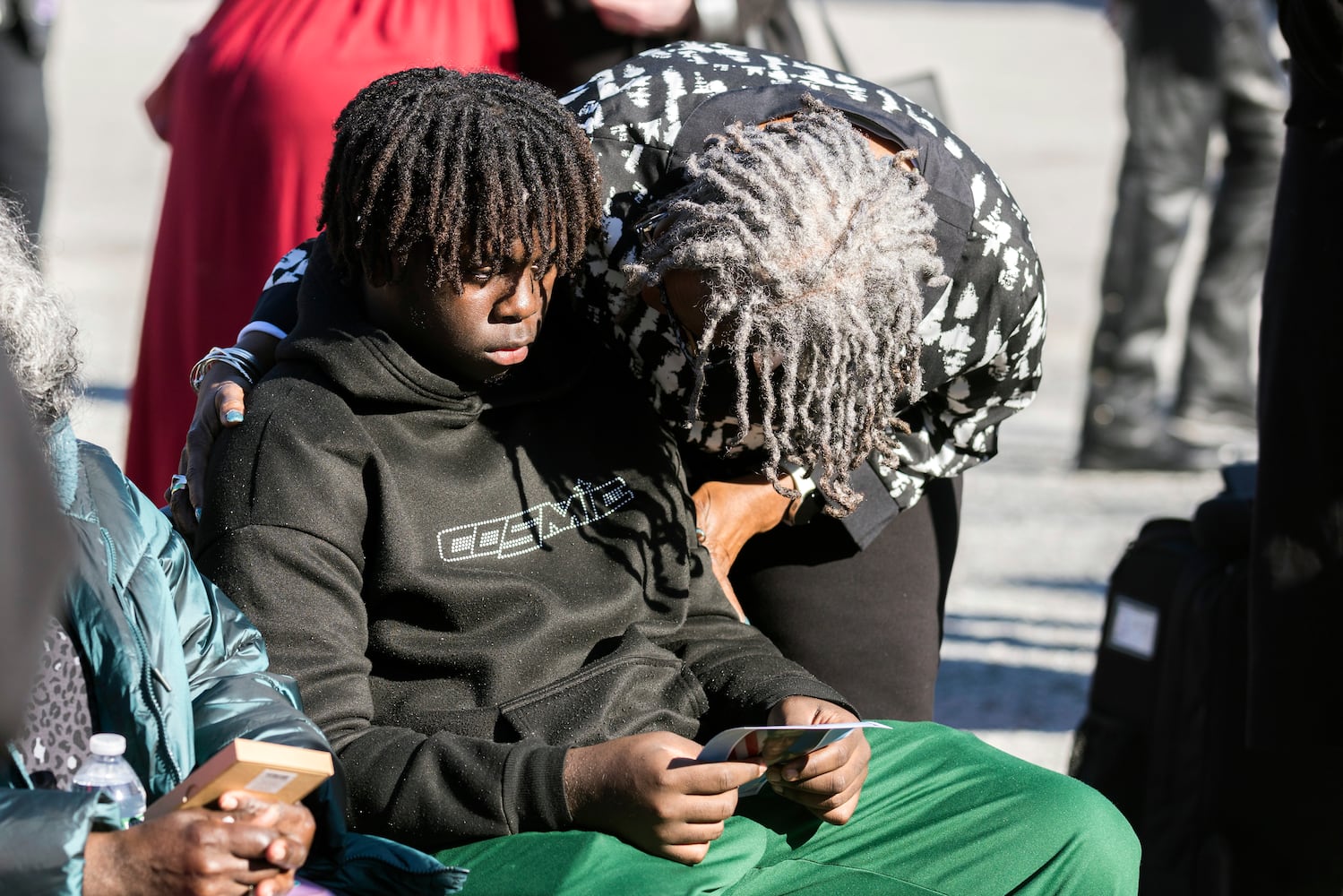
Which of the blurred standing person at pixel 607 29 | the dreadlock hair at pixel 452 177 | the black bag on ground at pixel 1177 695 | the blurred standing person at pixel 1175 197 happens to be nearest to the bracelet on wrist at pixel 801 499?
the dreadlock hair at pixel 452 177

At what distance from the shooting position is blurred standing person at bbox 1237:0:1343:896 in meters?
2.55

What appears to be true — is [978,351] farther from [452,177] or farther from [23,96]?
[23,96]

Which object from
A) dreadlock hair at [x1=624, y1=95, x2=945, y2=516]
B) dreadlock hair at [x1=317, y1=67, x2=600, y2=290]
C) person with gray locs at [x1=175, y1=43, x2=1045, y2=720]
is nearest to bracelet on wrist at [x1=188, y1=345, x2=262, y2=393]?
person with gray locs at [x1=175, y1=43, x2=1045, y2=720]

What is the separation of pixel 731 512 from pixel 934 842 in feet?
2.14

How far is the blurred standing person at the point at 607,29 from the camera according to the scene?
3.13 m

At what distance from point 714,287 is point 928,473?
69 centimetres

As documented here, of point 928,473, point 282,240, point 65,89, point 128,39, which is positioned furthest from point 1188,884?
point 128,39

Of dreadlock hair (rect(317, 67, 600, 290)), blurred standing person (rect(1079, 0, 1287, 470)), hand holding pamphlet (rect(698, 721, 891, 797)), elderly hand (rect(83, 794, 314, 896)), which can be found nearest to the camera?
elderly hand (rect(83, 794, 314, 896))

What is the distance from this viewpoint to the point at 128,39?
44.7ft

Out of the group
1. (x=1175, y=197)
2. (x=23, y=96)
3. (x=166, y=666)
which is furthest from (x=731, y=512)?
(x=1175, y=197)

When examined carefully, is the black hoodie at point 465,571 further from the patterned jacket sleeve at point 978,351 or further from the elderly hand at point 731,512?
the patterned jacket sleeve at point 978,351

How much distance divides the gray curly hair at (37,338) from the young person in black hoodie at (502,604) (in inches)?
10.2

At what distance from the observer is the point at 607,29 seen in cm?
313

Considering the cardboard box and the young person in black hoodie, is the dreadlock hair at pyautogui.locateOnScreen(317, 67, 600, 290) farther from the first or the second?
the cardboard box
